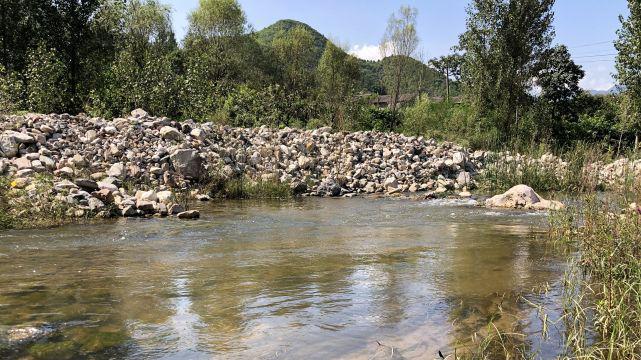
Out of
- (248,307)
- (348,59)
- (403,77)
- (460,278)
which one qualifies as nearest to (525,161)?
(460,278)

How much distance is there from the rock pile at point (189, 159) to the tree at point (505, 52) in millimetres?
6675

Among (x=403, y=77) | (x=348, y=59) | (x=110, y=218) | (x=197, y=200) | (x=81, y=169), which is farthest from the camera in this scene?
(x=403, y=77)

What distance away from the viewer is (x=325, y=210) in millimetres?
12250

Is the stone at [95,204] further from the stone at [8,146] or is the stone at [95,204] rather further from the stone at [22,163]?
the stone at [8,146]

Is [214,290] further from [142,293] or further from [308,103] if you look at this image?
[308,103]

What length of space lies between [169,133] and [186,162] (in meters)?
1.60

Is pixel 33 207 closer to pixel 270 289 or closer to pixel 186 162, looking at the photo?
pixel 186 162

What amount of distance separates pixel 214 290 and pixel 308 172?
11.6 metres

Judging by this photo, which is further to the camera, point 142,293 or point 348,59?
point 348,59

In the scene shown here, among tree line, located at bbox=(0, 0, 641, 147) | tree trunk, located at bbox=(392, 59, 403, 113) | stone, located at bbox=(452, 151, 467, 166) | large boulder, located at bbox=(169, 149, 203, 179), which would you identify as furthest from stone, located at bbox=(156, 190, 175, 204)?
tree trunk, located at bbox=(392, 59, 403, 113)

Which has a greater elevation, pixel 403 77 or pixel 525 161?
pixel 403 77

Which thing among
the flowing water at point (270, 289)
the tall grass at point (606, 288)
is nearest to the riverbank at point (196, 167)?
the flowing water at point (270, 289)

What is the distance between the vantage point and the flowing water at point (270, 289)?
3768 millimetres

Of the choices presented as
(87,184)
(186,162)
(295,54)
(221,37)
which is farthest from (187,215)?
(295,54)
